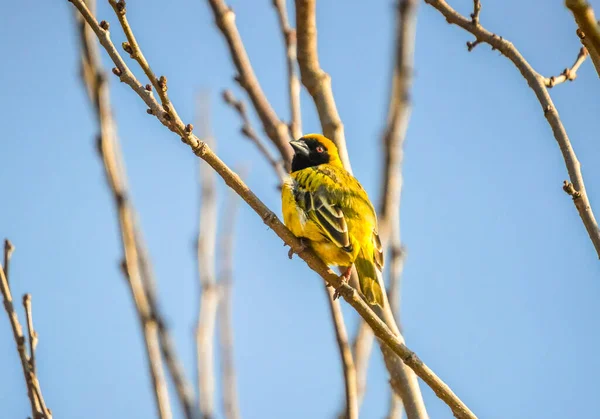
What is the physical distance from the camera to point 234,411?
4133mm

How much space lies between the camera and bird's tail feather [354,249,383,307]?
4297 millimetres

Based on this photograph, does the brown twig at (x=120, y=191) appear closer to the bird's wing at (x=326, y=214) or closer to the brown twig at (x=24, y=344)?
the brown twig at (x=24, y=344)

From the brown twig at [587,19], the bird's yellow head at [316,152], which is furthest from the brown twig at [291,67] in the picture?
the brown twig at [587,19]

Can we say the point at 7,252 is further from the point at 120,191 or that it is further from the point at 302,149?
the point at 302,149

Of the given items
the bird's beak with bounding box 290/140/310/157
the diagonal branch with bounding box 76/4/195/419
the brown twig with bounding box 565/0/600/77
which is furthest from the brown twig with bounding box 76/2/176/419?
the brown twig with bounding box 565/0/600/77

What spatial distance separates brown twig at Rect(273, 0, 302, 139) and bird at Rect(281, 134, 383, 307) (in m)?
0.23

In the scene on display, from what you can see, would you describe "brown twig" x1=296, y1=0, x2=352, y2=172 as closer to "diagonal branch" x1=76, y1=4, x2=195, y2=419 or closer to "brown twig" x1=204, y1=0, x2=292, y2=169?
"brown twig" x1=204, y1=0, x2=292, y2=169

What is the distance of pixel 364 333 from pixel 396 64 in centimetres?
164

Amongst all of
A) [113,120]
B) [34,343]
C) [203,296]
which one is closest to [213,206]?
[203,296]

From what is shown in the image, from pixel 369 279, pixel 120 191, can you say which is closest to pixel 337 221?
pixel 369 279

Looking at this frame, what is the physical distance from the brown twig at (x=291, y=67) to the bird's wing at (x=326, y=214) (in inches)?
18.7

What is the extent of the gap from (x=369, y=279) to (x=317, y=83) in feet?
4.00

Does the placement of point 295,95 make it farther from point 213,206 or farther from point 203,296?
point 203,296

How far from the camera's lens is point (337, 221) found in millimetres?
4691
